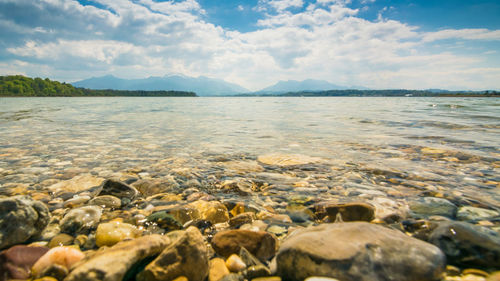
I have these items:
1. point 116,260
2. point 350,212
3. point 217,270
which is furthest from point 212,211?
point 350,212

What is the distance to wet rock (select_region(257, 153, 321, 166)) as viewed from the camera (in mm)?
6114

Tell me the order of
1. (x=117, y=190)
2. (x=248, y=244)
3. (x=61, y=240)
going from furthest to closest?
(x=117, y=190), (x=61, y=240), (x=248, y=244)

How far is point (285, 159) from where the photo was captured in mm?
6391

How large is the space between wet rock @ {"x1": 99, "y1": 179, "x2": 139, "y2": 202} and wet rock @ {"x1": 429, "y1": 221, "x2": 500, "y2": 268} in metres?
4.07

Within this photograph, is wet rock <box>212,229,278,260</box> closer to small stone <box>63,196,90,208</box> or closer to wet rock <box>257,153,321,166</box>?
small stone <box>63,196,90,208</box>

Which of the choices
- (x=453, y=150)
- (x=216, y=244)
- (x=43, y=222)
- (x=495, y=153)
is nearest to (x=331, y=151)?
(x=453, y=150)

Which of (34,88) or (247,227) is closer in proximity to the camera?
(247,227)

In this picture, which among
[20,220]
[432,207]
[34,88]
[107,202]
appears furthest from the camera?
[34,88]

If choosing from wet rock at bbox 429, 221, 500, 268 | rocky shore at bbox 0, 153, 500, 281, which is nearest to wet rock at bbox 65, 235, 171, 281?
rocky shore at bbox 0, 153, 500, 281

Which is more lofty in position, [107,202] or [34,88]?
[34,88]

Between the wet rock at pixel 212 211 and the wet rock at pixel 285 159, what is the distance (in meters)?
2.80

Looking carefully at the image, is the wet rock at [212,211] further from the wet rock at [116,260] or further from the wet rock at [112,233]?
the wet rock at [116,260]

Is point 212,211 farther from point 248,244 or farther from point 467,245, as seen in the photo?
point 467,245

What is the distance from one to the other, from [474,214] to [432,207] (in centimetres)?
46
